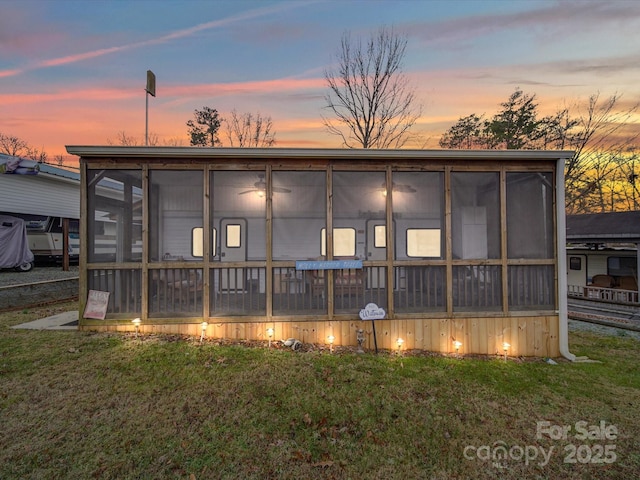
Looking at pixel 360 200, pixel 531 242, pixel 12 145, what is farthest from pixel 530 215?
pixel 12 145

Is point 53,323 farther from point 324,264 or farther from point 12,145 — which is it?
point 12,145

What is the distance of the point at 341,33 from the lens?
12.7 metres

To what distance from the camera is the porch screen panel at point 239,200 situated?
17.4 feet

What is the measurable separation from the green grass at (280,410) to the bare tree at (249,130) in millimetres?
15576

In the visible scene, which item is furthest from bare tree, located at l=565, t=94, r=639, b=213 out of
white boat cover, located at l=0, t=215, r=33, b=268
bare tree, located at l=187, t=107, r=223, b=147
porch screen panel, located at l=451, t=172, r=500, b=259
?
white boat cover, located at l=0, t=215, r=33, b=268

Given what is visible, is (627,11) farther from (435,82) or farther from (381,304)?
(381,304)

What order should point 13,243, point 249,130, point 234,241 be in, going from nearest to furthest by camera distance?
point 234,241 → point 13,243 → point 249,130

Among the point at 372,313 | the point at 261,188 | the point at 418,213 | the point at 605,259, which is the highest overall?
the point at 261,188

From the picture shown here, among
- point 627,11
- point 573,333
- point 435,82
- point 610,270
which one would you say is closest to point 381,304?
point 573,333

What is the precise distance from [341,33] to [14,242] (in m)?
16.9

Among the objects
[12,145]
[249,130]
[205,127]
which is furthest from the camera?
[12,145]

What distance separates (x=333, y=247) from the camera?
17.6ft

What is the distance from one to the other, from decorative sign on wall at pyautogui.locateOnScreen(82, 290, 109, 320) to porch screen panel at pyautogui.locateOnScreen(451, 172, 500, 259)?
6510 mm

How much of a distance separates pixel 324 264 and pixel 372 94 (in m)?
12.0
